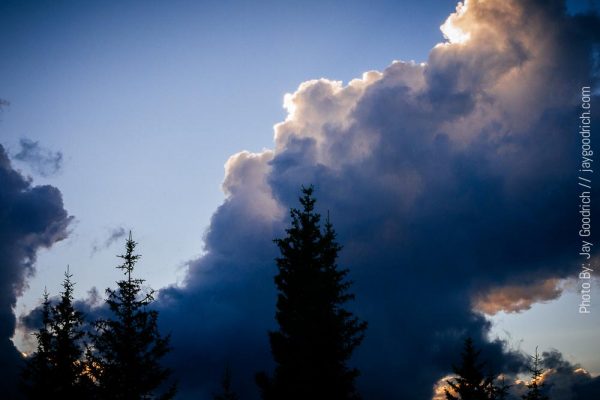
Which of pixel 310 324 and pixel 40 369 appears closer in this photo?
pixel 310 324

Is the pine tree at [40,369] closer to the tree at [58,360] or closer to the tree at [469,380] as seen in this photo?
the tree at [58,360]

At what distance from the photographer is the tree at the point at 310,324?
49.6 feet

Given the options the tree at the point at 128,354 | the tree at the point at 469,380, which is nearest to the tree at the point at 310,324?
the tree at the point at 128,354

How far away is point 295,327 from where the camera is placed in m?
15.3

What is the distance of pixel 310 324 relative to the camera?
15055 millimetres

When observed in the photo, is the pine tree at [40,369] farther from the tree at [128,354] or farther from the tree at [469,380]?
the tree at [469,380]

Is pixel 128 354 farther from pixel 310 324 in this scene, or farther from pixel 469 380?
pixel 469 380

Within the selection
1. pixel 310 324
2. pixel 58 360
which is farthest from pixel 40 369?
pixel 310 324

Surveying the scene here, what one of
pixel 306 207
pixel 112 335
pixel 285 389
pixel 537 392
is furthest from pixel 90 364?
pixel 537 392

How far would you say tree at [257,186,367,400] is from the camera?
49.6 feet

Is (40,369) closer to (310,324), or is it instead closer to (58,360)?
(58,360)

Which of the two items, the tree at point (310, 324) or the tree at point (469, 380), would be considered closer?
the tree at point (310, 324)

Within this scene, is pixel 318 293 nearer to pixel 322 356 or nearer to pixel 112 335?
pixel 322 356

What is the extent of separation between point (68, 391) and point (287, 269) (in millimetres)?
15706
